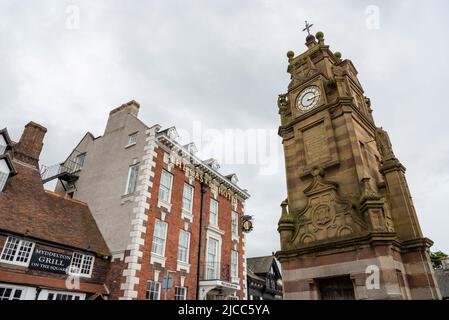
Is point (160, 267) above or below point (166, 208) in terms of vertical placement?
below

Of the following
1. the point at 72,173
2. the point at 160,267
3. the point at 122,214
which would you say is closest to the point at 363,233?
the point at 160,267

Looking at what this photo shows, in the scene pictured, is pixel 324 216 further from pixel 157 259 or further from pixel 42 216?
pixel 42 216

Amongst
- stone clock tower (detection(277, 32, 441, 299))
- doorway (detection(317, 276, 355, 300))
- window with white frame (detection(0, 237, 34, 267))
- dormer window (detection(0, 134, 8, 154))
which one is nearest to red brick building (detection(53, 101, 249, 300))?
window with white frame (detection(0, 237, 34, 267))

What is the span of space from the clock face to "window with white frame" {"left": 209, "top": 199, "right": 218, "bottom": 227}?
523 inches

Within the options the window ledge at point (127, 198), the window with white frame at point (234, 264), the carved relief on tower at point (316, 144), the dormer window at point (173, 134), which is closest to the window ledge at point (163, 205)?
the window ledge at point (127, 198)

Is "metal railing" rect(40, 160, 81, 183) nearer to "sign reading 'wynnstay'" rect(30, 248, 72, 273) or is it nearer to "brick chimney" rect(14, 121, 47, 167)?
"brick chimney" rect(14, 121, 47, 167)

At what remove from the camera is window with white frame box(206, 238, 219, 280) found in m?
21.0

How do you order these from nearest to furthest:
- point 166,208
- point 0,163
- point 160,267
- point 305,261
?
point 305,261 < point 0,163 < point 160,267 < point 166,208

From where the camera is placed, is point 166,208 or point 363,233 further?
point 166,208

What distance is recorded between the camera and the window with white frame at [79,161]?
2348cm

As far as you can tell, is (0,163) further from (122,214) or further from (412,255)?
(412,255)
